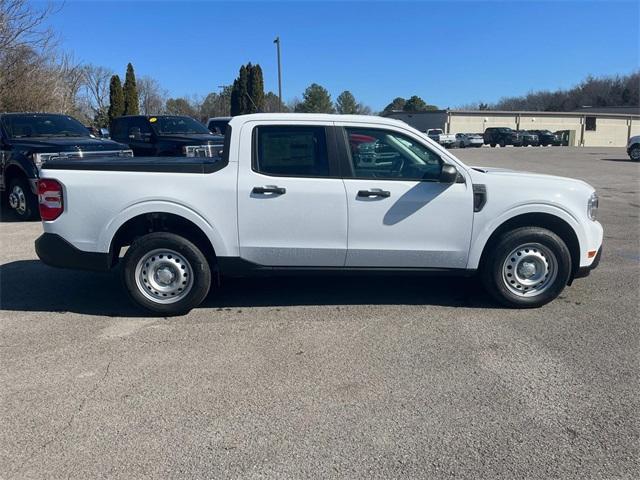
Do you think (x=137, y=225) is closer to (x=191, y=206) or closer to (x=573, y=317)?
(x=191, y=206)

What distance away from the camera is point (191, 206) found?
4695 mm

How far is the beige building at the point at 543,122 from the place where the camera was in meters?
68.5

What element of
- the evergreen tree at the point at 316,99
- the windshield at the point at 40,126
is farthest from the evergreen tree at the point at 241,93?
the windshield at the point at 40,126

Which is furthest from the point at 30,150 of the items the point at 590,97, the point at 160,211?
the point at 590,97

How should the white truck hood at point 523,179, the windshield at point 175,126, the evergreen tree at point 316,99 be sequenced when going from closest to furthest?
the white truck hood at point 523,179
the windshield at point 175,126
the evergreen tree at point 316,99

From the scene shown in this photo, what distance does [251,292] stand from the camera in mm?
5648

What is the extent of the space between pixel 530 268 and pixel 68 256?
14.1 feet

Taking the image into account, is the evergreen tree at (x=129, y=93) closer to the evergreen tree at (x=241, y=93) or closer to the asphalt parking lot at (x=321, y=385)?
the evergreen tree at (x=241, y=93)

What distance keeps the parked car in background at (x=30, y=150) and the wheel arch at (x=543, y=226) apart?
6713 millimetres

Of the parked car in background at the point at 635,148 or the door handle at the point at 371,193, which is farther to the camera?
the parked car in background at the point at 635,148

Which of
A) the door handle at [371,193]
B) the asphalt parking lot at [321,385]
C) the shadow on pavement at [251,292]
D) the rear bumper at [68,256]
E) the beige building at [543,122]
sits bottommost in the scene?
the asphalt parking lot at [321,385]

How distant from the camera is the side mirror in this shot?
465 centimetres

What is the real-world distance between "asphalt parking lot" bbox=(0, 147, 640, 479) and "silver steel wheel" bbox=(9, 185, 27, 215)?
4.14m

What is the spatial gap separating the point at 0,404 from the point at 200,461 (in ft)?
5.03
